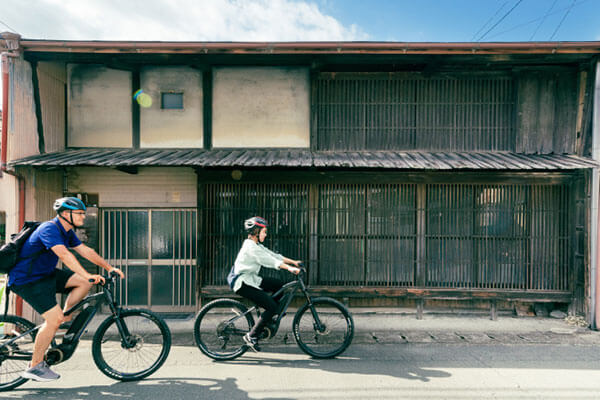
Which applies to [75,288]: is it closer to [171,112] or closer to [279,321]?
[279,321]

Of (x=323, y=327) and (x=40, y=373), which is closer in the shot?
(x=40, y=373)

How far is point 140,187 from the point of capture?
7551 millimetres

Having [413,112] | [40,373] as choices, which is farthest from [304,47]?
[40,373]

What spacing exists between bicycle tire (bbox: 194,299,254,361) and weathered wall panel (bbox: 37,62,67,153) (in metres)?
5.37

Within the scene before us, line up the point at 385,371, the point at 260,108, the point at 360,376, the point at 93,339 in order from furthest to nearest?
the point at 260,108 < the point at 385,371 < the point at 360,376 < the point at 93,339

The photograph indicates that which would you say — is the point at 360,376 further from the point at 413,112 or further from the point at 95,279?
the point at 413,112

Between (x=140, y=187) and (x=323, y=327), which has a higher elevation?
(x=140, y=187)

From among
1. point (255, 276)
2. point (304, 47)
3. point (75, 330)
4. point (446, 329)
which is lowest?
point (446, 329)

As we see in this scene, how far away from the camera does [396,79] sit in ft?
24.2

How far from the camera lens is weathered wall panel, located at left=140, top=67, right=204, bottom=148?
24.8 ft

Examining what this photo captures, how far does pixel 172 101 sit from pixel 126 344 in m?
5.35

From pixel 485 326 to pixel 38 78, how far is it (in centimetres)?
1056

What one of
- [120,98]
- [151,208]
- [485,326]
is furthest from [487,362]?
[120,98]

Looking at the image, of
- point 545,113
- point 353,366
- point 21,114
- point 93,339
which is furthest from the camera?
point 545,113
